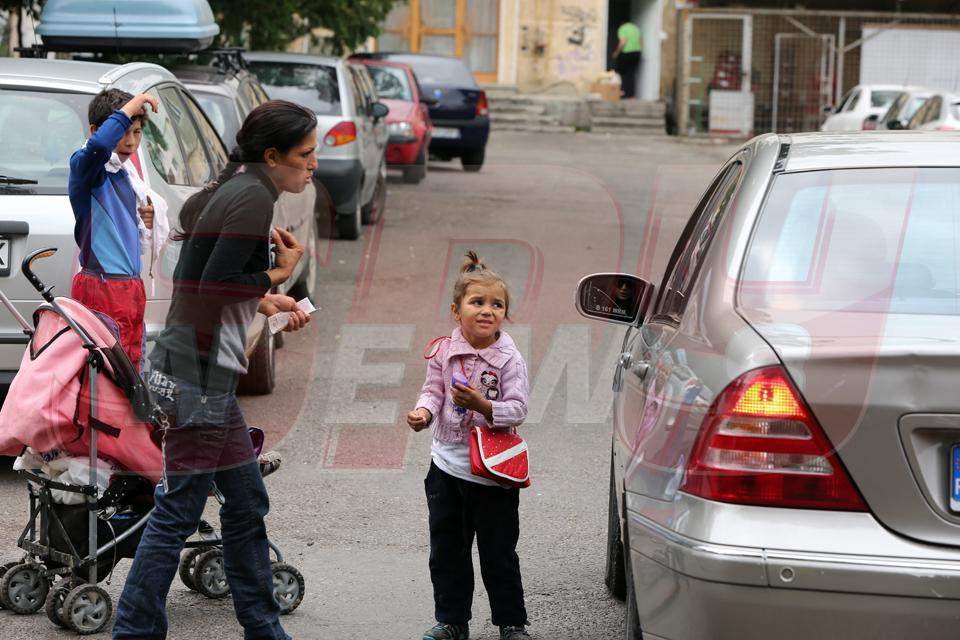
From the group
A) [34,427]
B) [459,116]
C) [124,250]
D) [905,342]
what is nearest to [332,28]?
[459,116]

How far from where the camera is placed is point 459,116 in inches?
845

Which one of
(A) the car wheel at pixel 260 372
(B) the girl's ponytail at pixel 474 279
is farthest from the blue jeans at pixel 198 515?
(A) the car wheel at pixel 260 372

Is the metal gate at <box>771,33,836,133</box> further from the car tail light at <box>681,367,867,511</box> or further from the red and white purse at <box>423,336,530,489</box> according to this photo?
the car tail light at <box>681,367,867,511</box>

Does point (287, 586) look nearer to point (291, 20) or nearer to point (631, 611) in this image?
point (631, 611)

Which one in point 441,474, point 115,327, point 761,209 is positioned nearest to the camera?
point 761,209

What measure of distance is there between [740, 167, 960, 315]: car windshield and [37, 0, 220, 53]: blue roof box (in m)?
6.58

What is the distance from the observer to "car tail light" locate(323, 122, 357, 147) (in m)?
12.8

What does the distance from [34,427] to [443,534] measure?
135cm

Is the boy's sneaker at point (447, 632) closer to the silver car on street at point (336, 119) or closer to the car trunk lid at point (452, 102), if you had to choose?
the silver car on street at point (336, 119)

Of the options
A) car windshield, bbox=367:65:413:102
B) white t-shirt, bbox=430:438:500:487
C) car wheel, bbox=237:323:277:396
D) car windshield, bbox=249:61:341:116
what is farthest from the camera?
car windshield, bbox=367:65:413:102

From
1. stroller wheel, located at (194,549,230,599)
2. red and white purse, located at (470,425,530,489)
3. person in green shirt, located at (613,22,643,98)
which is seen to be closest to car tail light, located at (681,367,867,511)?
red and white purse, located at (470,425,530,489)

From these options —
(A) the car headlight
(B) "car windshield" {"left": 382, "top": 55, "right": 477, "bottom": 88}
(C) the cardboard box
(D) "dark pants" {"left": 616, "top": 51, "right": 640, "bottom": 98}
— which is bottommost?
(A) the car headlight

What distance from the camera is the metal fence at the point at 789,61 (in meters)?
31.1

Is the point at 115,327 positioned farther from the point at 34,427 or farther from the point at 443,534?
the point at 443,534
